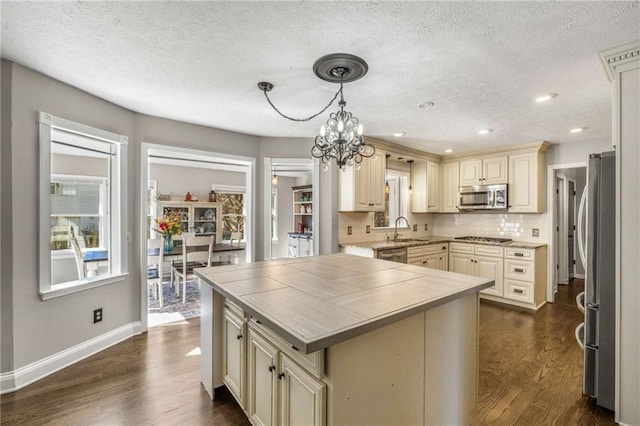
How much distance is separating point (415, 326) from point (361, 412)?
459 millimetres

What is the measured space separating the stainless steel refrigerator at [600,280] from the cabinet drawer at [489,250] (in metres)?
2.20

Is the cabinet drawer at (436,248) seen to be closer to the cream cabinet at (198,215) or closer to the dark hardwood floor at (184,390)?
the dark hardwood floor at (184,390)

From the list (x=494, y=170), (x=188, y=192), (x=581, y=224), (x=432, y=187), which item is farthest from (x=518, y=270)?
(x=188, y=192)

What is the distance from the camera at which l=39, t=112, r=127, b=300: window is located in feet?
7.70

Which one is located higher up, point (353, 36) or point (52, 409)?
point (353, 36)

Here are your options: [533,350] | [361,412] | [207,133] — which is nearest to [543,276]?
[533,350]

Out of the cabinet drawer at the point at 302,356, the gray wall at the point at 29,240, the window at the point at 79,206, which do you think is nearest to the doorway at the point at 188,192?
the window at the point at 79,206

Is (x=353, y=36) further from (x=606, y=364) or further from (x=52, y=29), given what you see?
(x=606, y=364)

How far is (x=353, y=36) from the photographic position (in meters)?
1.68

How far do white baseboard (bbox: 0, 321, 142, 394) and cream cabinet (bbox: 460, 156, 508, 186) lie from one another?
517 cm

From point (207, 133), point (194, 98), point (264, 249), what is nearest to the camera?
point (194, 98)

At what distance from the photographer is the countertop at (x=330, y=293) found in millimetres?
1108

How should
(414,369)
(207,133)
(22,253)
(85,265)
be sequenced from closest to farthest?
(414,369), (22,253), (85,265), (207,133)

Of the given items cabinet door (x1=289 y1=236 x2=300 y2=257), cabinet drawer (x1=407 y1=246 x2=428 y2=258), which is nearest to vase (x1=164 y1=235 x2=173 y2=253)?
cabinet door (x1=289 y1=236 x2=300 y2=257)
